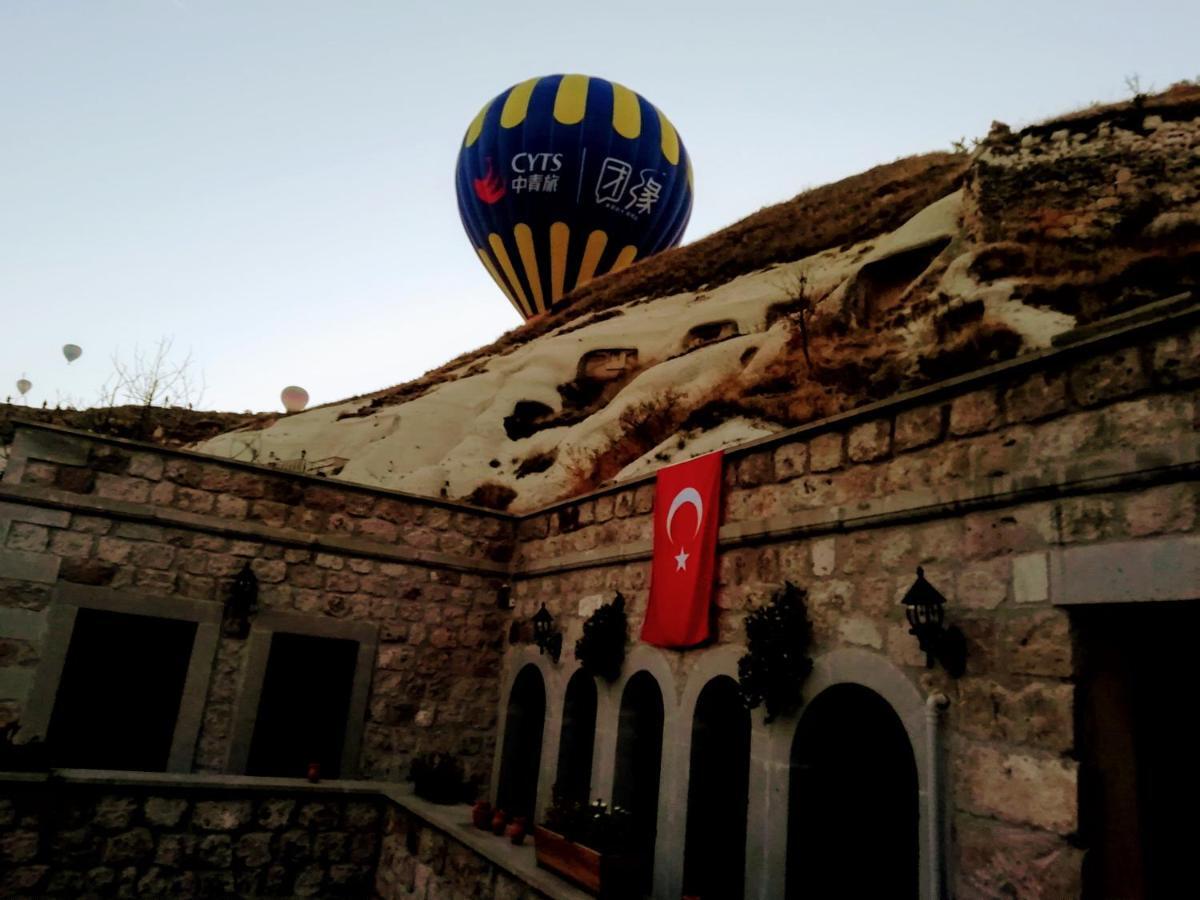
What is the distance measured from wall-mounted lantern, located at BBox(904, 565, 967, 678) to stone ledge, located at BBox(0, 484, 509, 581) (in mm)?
6174

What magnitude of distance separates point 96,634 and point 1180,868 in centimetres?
851

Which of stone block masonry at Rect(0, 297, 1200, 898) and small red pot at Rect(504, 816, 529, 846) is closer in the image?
stone block masonry at Rect(0, 297, 1200, 898)

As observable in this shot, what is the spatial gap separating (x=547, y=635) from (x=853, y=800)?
3790 millimetres

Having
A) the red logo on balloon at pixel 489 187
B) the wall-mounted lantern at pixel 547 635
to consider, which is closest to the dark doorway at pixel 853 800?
the wall-mounted lantern at pixel 547 635

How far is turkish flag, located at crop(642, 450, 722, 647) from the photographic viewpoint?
5824 mm

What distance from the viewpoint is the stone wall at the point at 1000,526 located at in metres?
3.35

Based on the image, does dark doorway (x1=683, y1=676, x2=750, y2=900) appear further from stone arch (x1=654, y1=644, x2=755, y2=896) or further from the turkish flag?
the turkish flag

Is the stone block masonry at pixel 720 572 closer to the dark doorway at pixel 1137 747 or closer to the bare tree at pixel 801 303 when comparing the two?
the dark doorway at pixel 1137 747

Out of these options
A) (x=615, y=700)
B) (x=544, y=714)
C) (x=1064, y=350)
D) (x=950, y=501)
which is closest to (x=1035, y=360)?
(x=1064, y=350)

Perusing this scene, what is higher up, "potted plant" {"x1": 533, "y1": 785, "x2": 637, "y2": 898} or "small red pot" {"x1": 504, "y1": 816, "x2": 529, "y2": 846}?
"potted plant" {"x1": 533, "y1": 785, "x2": 637, "y2": 898}

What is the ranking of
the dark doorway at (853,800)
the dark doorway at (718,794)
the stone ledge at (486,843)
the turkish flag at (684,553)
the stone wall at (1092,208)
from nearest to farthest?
1. the dark doorway at (853,800)
2. the stone ledge at (486,843)
3. the dark doorway at (718,794)
4. the turkish flag at (684,553)
5. the stone wall at (1092,208)

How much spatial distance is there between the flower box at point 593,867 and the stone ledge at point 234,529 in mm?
4302

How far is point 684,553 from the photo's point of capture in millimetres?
6086

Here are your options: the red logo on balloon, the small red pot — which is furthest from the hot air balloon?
the small red pot
